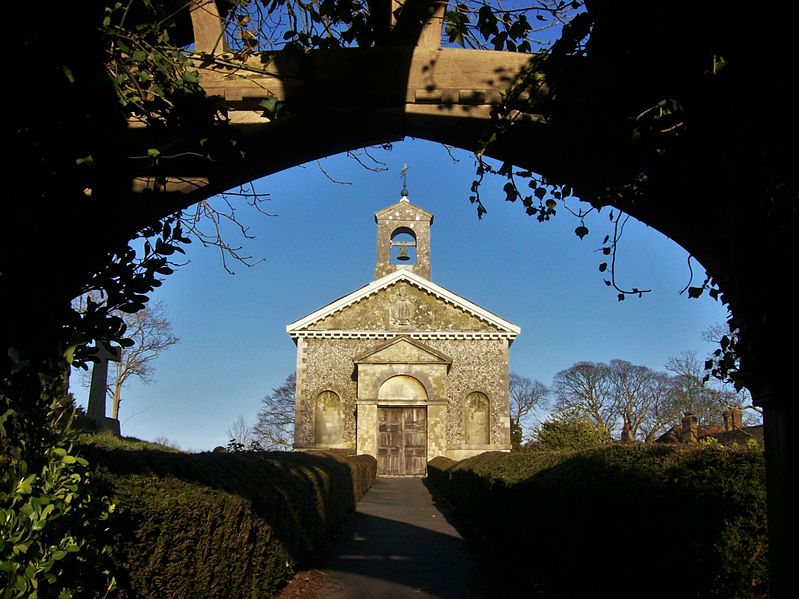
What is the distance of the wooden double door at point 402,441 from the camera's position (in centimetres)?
3011

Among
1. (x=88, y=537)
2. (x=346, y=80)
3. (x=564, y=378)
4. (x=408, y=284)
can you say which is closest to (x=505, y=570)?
(x=88, y=537)

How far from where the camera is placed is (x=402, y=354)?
3053cm

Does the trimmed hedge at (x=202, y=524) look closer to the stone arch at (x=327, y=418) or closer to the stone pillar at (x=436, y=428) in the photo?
the stone pillar at (x=436, y=428)

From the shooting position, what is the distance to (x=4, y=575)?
9.64 ft

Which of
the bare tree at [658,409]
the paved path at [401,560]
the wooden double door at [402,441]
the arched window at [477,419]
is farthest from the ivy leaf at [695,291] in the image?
the bare tree at [658,409]

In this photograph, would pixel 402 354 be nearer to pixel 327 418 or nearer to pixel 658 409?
pixel 327 418

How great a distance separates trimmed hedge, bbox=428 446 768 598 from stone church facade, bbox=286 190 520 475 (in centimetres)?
2182

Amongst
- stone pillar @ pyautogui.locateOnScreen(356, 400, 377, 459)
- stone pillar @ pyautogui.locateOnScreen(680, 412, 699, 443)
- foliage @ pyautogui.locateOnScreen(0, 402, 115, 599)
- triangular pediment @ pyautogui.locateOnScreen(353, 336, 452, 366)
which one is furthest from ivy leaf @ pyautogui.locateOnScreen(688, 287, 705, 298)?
stone pillar @ pyautogui.locateOnScreen(680, 412, 699, 443)

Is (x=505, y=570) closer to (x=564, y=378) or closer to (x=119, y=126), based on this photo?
(x=119, y=126)

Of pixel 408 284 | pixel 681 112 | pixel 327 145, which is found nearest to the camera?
pixel 681 112

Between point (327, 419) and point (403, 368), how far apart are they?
438 centimetres

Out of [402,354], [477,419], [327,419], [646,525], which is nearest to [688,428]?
[477,419]

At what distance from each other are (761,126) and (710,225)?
2.47 ft

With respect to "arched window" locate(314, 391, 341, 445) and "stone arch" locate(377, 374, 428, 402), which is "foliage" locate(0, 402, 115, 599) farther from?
"arched window" locate(314, 391, 341, 445)
